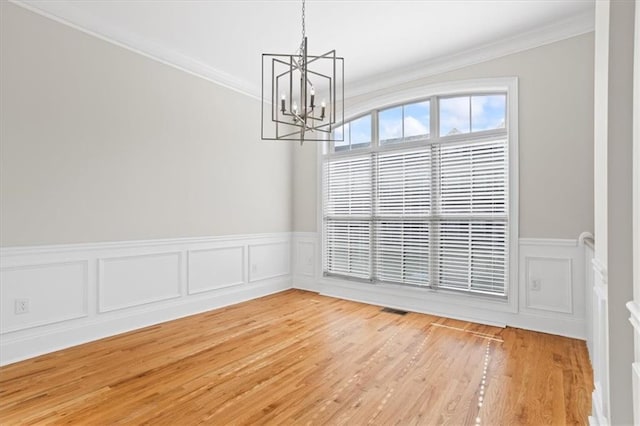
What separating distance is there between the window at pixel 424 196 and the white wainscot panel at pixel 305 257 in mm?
259

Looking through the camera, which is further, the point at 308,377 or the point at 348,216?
the point at 348,216

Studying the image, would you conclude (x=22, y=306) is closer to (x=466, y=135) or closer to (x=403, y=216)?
(x=403, y=216)

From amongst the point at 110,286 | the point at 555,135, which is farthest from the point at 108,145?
the point at 555,135

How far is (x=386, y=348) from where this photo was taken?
2984 mm

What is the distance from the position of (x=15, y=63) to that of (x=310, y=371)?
351 centimetres

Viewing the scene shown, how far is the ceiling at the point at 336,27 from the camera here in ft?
9.87

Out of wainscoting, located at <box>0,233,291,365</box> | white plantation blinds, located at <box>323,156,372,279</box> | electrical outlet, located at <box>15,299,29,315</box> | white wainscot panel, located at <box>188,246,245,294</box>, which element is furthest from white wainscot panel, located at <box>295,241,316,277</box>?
electrical outlet, located at <box>15,299,29,315</box>

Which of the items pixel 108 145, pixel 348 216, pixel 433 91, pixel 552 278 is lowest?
pixel 552 278

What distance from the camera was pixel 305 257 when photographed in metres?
5.34

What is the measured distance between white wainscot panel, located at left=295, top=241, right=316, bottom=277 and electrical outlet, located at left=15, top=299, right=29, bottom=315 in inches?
132

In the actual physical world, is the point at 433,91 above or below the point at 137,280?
above

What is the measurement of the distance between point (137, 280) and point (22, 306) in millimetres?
944

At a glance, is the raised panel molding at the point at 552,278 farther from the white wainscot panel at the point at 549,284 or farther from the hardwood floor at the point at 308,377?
the hardwood floor at the point at 308,377

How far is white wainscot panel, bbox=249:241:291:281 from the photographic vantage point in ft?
15.9
